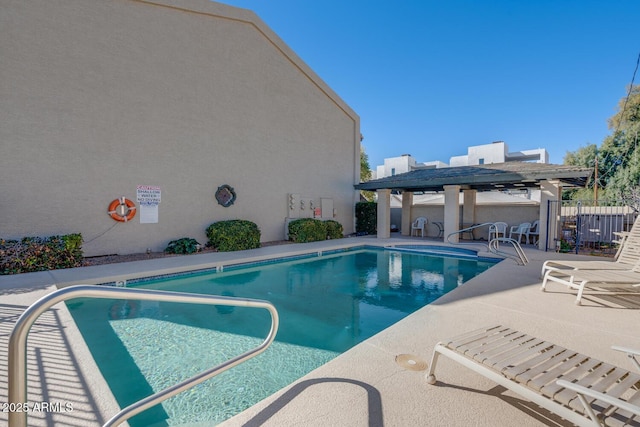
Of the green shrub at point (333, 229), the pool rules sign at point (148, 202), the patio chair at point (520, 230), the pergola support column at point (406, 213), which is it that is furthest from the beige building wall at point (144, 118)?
the patio chair at point (520, 230)

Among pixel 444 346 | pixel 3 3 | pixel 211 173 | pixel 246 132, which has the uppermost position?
pixel 3 3

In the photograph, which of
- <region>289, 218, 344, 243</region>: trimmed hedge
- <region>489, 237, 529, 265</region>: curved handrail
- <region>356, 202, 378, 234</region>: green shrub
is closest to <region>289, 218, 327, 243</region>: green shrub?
<region>289, 218, 344, 243</region>: trimmed hedge

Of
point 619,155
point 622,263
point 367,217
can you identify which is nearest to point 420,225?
point 367,217

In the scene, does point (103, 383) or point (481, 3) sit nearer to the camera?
point (103, 383)

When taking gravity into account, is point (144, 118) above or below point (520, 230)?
above

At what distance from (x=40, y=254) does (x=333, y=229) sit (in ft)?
36.6

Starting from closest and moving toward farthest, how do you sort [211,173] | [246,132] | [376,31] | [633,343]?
1. [633,343]
2. [211,173]
3. [246,132]
4. [376,31]

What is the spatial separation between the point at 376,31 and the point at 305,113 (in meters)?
6.17

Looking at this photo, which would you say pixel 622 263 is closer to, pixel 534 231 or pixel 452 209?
pixel 452 209

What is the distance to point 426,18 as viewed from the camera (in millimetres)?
15383

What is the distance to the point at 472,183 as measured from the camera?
13.0 metres

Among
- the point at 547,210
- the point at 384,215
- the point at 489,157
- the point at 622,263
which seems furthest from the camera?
the point at 489,157

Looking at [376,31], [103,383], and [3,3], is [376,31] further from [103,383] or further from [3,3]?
[103,383]

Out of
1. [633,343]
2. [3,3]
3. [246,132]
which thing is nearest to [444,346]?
[633,343]
